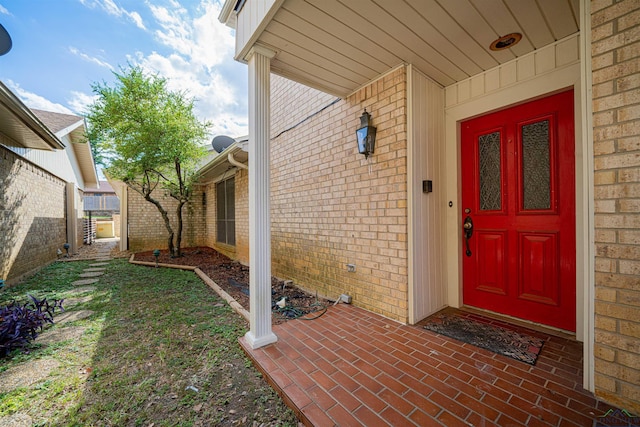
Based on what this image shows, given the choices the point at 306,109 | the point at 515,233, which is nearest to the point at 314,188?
the point at 306,109

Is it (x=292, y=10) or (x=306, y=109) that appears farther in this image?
(x=306, y=109)

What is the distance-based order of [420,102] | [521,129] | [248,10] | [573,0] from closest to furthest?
[573,0] < [248,10] < [521,129] < [420,102]

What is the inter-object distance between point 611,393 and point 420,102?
2.69 metres

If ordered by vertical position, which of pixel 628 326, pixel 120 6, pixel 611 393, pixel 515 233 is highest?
pixel 120 6

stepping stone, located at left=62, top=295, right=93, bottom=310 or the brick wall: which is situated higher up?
the brick wall

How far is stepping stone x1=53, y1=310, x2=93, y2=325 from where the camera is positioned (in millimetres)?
3068

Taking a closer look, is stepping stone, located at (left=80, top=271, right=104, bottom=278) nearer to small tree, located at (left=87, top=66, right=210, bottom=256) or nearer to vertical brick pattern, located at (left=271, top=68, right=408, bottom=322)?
small tree, located at (left=87, top=66, right=210, bottom=256)

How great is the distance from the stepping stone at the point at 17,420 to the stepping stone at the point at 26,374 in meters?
0.39

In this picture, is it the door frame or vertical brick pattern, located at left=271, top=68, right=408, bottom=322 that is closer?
the door frame

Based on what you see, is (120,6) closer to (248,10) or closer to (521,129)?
(248,10)

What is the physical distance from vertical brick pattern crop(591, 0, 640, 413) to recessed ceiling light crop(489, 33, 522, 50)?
778 mm

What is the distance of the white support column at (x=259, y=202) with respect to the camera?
221 centimetres

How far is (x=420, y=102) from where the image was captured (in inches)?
105

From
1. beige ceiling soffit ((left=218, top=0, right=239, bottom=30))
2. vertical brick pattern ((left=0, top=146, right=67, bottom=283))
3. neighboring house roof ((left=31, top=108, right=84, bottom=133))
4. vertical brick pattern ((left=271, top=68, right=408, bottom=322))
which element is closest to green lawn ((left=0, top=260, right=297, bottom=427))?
vertical brick pattern ((left=271, top=68, right=408, bottom=322))
